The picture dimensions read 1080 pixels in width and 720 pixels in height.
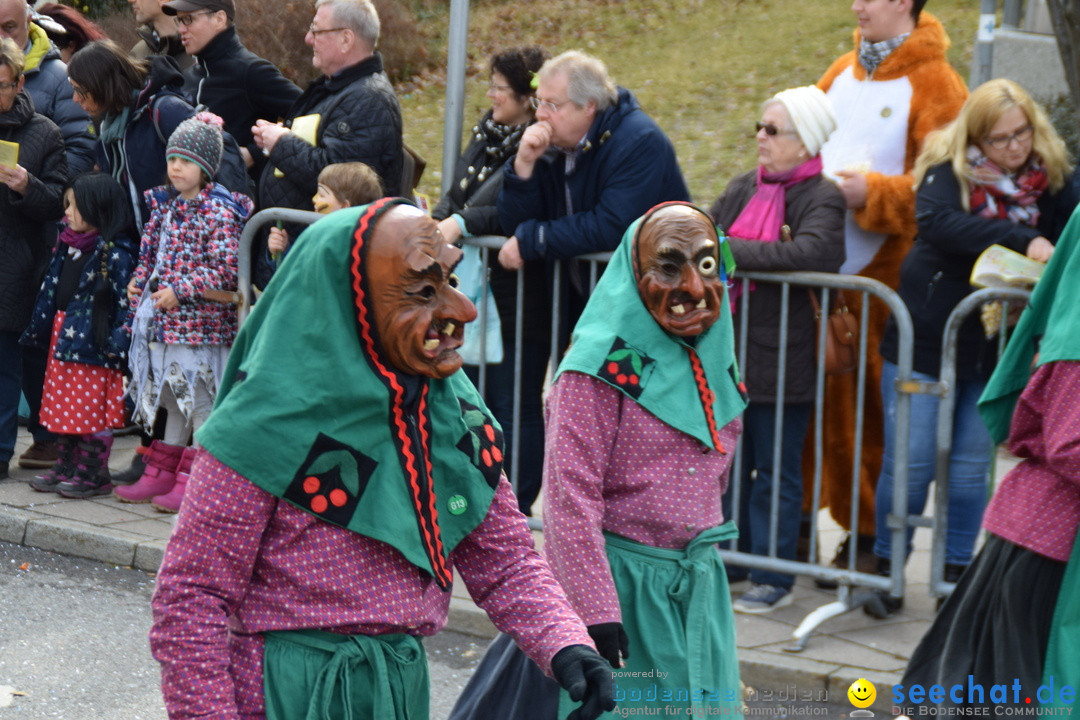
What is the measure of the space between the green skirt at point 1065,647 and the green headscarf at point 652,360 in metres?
0.98

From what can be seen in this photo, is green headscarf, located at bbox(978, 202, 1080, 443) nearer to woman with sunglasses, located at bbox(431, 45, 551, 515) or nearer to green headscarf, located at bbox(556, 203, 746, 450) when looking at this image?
green headscarf, located at bbox(556, 203, 746, 450)

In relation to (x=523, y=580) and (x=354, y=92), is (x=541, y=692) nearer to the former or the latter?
(x=523, y=580)

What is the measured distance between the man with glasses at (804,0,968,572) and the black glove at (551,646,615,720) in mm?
3475

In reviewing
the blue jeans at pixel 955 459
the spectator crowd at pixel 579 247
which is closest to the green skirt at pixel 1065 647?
the spectator crowd at pixel 579 247

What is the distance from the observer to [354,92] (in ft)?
21.7

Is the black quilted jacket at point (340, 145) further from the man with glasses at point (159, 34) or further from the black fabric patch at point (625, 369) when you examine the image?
the black fabric patch at point (625, 369)

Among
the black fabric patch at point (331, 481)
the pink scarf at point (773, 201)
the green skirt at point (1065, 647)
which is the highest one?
the pink scarf at point (773, 201)

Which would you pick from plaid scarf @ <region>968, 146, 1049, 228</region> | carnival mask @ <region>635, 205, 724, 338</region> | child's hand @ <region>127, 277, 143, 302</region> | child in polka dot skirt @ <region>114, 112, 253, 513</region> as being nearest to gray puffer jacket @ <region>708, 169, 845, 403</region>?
plaid scarf @ <region>968, 146, 1049, 228</region>

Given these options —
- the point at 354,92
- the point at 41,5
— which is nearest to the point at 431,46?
the point at 41,5

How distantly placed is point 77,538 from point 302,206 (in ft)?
5.94

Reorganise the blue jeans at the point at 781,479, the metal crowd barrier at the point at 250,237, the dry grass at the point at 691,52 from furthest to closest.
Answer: the dry grass at the point at 691,52 < the metal crowd barrier at the point at 250,237 < the blue jeans at the point at 781,479

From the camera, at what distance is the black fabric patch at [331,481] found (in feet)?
8.21

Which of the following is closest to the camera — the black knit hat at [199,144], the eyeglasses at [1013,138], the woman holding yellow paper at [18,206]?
the eyeglasses at [1013,138]

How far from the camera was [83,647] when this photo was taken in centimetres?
539
